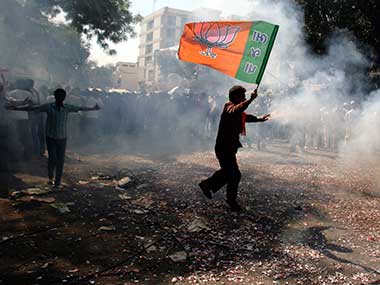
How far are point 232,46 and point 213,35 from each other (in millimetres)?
421

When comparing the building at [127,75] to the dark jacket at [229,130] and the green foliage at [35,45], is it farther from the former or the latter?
the dark jacket at [229,130]

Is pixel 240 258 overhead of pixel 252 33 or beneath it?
beneath

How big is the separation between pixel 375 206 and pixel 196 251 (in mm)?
3794

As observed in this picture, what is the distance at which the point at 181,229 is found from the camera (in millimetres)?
5188

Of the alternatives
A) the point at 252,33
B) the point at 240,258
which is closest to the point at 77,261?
the point at 240,258

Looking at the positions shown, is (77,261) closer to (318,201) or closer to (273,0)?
(318,201)

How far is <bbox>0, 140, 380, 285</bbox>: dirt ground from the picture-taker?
397 cm

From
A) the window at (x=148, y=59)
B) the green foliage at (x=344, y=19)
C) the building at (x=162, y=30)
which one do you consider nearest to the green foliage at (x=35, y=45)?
the green foliage at (x=344, y=19)

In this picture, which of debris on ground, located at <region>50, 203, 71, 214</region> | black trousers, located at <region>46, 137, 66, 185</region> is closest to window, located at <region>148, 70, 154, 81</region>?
black trousers, located at <region>46, 137, 66, 185</region>

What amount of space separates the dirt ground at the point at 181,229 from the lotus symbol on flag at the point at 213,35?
255 centimetres

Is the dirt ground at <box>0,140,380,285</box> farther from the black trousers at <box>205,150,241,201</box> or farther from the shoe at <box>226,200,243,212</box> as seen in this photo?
the black trousers at <box>205,150,241,201</box>

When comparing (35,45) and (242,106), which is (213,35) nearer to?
(242,106)

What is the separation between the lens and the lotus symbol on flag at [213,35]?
623 cm

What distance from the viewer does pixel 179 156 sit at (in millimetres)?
11328
